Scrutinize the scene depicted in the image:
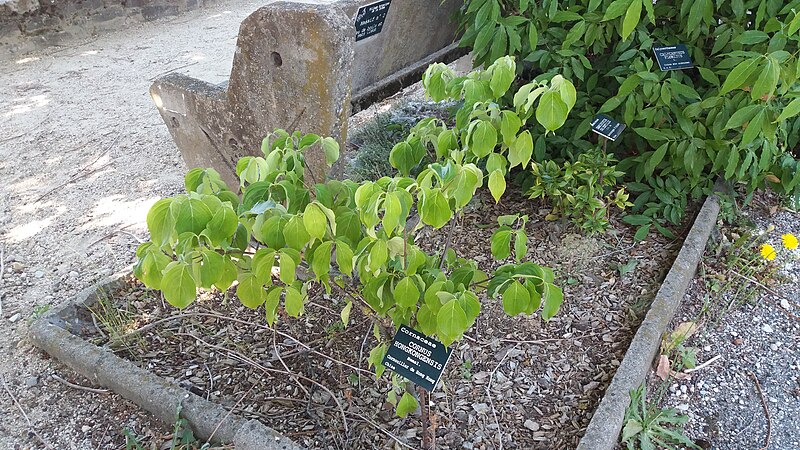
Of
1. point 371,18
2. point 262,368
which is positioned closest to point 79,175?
point 371,18

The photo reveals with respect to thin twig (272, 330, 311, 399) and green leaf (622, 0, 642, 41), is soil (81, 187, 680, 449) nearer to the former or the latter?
thin twig (272, 330, 311, 399)

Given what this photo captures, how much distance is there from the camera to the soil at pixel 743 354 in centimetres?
231

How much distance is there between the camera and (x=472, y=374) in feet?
A: 7.89

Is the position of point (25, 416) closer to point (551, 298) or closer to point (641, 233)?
point (551, 298)

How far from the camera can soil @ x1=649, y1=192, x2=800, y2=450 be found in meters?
2.31

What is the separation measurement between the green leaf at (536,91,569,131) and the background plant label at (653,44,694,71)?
1.67 meters

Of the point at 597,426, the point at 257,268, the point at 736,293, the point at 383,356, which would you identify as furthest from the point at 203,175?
the point at 736,293

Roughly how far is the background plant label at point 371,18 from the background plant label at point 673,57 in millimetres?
1356

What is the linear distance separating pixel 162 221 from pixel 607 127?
2.32 metres

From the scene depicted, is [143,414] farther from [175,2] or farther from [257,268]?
[175,2]

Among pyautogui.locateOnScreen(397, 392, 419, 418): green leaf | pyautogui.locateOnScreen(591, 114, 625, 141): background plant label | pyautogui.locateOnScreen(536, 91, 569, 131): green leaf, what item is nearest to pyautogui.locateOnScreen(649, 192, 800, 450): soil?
pyautogui.locateOnScreen(591, 114, 625, 141): background plant label

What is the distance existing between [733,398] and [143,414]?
7.49 feet

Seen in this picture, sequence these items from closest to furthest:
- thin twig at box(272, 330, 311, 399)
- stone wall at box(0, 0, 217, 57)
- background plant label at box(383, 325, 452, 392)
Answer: background plant label at box(383, 325, 452, 392) < thin twig at box(272, 330, 311, 399) < stone wall at box(0, 0, 217, 57)

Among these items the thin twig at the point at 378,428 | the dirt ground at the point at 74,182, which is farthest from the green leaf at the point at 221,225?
the dirt ground at the point at 74,182
